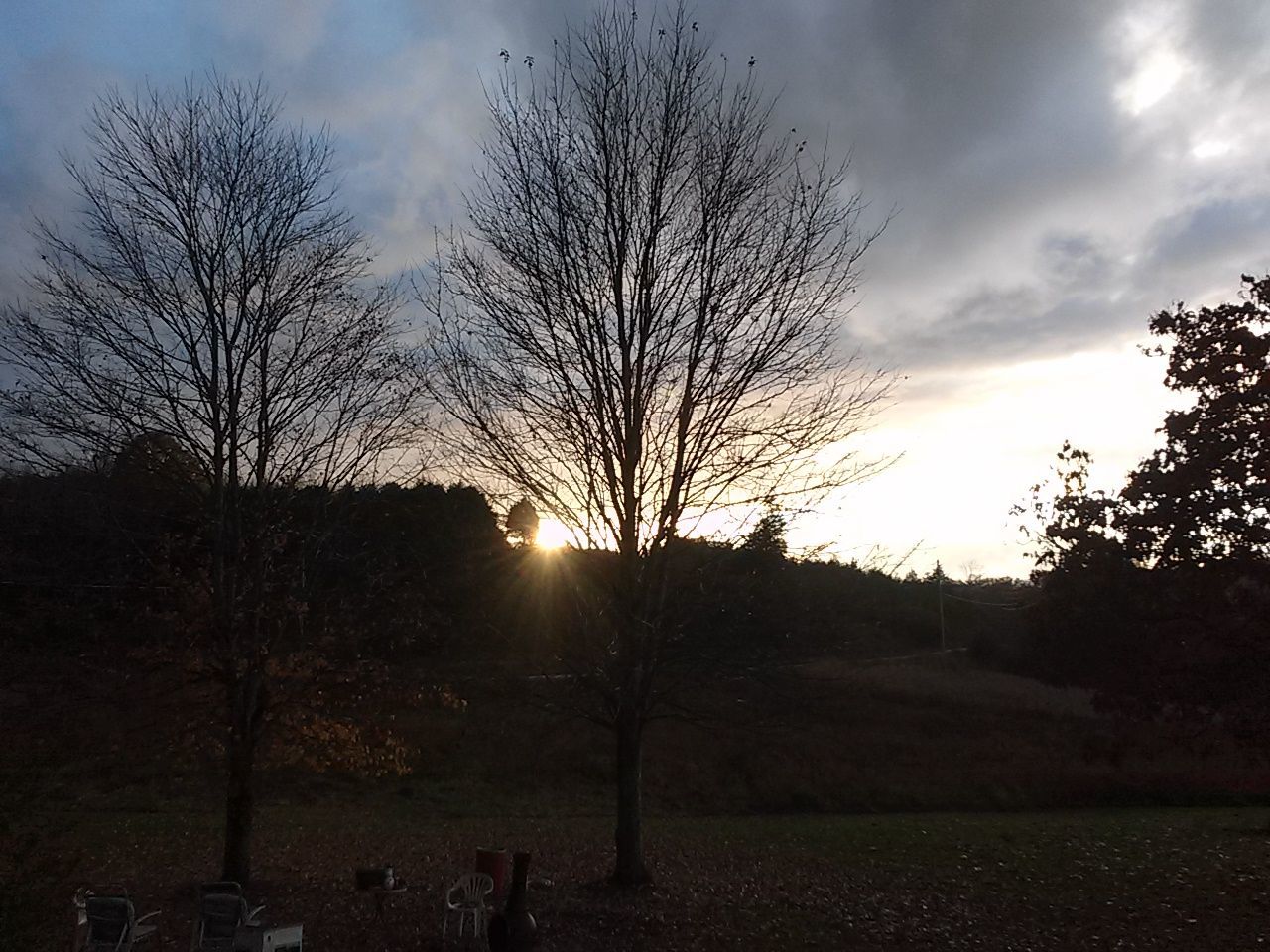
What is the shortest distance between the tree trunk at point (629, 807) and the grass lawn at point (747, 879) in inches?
10.8

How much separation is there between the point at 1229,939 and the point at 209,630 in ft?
34.8

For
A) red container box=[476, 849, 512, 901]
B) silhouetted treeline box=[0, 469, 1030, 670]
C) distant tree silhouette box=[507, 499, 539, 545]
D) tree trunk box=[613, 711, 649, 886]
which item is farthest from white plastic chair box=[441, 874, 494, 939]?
distant tree silhouette box=[507, 499, 539, 545]

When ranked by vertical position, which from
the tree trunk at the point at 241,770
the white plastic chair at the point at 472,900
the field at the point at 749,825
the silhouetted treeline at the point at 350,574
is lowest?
the field at the point at 749,825

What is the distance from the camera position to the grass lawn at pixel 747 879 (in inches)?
351

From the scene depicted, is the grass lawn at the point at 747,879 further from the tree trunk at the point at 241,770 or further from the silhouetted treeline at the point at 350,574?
the silhouetted treeline at the point at 350,574

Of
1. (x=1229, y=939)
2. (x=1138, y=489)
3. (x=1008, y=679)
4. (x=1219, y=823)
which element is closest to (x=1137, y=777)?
(x=1219, y=823)

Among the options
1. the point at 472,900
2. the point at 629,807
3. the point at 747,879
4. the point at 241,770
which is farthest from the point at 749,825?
the point at 472,900

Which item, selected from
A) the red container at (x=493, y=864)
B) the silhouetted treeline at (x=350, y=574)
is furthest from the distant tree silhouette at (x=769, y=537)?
the red container at (x=493, y=864)

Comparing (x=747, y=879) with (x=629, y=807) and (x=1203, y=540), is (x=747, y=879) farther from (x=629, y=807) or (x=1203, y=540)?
(x=1203, y=540)

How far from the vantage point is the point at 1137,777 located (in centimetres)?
2773

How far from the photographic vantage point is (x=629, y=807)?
34.2 ft

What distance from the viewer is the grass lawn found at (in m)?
8.92

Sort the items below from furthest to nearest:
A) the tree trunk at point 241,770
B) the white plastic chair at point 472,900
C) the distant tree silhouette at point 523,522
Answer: the distant tree silhouette at point 523,522
the tree trunk at point 241,770
the white plastic chair at point 472,900

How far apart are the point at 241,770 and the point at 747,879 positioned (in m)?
6.04
